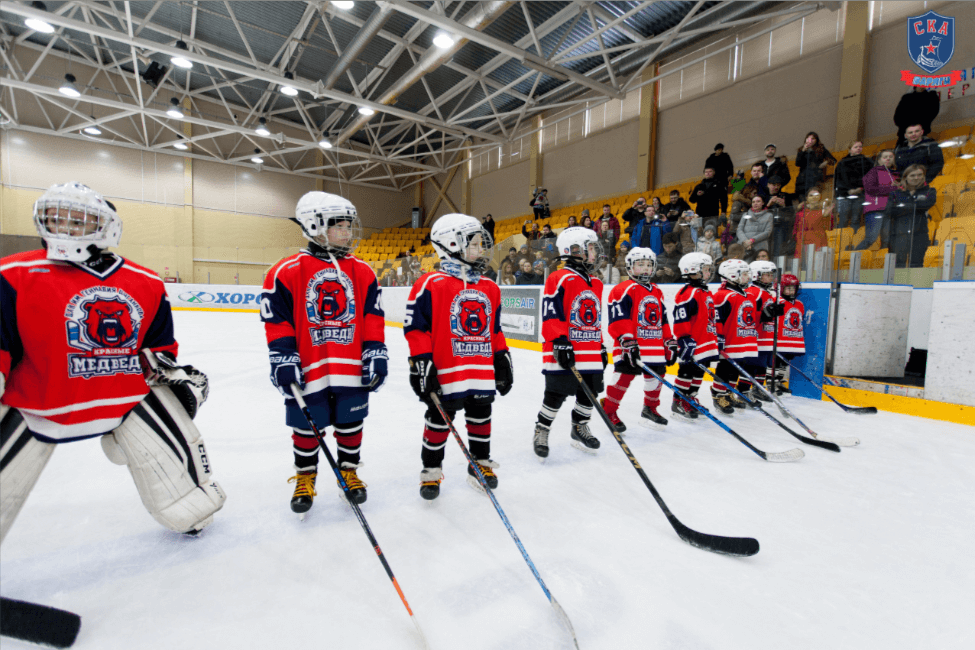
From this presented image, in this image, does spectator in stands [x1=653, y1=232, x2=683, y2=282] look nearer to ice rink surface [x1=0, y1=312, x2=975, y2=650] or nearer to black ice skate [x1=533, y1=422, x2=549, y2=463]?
ice rink surface [x1=0, y1=312, x2=975, y2=650]

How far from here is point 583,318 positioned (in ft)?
8.58

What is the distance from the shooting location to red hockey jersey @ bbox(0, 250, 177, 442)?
4.16 ft

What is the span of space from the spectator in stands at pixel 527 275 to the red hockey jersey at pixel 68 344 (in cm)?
597

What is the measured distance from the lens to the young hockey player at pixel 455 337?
6.55ft

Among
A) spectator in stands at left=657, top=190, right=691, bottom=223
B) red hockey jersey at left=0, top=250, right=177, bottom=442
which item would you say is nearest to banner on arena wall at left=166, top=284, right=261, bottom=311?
spectator in stands at left=657, top=190, right=691, bottom=223

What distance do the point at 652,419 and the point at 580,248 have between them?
145 centimetres

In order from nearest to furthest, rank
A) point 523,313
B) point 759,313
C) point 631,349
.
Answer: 1. point 631,349
2. point 759,313
3. point 523,313

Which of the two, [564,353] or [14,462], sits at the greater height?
[564,353]

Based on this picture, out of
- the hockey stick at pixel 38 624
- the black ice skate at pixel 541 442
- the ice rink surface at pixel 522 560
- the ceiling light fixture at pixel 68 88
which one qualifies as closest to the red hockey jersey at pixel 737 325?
the ice rink surface at pixel 522 560

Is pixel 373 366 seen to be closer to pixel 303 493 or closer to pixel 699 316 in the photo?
pixel 303 493

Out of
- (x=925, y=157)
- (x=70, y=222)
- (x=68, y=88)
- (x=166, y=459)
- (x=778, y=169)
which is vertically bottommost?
(x=166, y=459)

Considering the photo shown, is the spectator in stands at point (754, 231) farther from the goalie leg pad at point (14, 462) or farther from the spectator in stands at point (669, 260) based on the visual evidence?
the goalie leg pad at point (14, 462)

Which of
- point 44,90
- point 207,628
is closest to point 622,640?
point 207,628

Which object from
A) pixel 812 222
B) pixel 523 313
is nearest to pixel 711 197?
pixel 812 222
